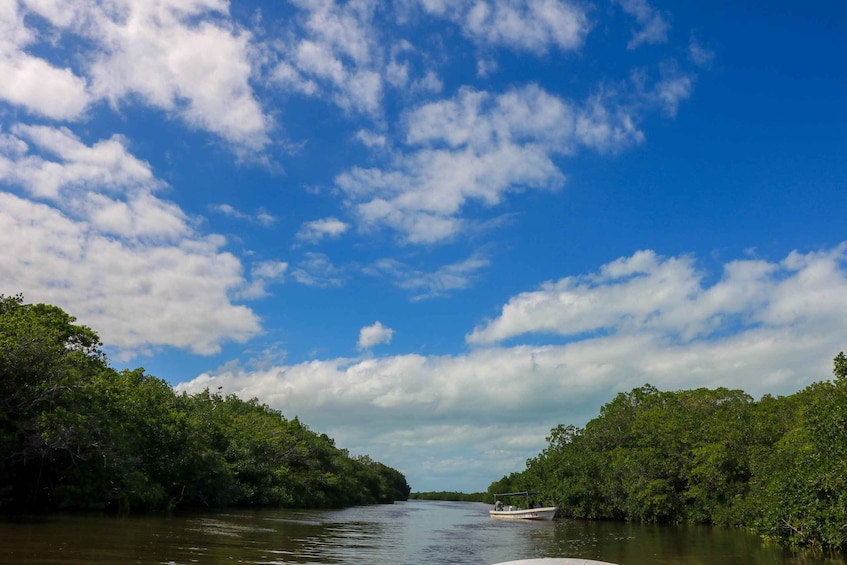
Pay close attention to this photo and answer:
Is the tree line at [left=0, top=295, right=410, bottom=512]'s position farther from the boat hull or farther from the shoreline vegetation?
the boat hull

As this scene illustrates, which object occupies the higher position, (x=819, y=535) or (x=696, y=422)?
(x=696, y=422)

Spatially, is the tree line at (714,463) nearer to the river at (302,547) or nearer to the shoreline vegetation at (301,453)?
the shoreline vegetation at (301,453)

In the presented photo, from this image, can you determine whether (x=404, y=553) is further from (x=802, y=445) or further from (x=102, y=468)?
(x=802, y=445)

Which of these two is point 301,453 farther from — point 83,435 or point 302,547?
point 302,547

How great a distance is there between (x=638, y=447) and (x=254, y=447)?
34.4m

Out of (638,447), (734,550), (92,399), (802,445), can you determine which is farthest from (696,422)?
(92,399)

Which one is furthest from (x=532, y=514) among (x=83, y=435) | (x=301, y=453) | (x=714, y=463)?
(x=83, y=435)

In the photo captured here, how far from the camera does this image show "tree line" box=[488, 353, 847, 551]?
A: 2020cm

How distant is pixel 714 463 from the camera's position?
126ft

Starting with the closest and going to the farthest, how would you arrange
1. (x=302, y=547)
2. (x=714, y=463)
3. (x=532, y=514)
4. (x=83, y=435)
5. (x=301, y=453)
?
1. (x=302, y=547)
2. (x=83, y=435)
3. (x=714, y=463)
4. (x=532, y=514)
5. (x=301, y=453)

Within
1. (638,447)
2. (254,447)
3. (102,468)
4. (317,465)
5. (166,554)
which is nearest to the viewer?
(166,554)

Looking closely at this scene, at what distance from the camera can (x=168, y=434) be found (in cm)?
3688

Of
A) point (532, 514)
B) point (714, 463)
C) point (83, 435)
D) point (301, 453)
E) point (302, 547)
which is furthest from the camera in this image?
point (301, 453)

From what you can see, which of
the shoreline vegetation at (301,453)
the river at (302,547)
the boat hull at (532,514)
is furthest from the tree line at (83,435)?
the boat hull at (532,514)
